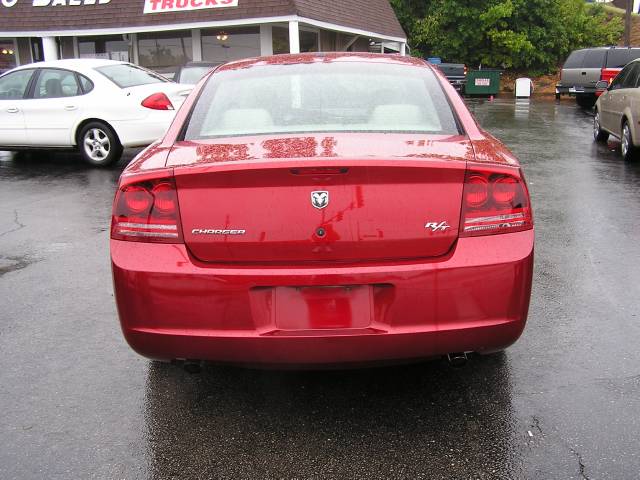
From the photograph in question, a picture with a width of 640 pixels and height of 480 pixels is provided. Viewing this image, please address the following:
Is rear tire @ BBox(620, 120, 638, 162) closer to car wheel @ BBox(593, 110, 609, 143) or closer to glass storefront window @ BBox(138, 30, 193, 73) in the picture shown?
car wheel @ BBox(593, 110, 609, 143)

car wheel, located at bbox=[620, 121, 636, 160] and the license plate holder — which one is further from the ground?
the license plate holder

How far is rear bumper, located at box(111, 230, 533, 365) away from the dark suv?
20.8 metres

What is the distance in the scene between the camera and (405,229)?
2.61 metres

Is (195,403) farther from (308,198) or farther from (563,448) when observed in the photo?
(563,448)

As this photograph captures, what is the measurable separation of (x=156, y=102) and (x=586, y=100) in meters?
17.1

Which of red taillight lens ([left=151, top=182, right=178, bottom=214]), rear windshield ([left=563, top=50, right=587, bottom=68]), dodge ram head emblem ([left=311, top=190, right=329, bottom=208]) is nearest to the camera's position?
dodge ram head emblem ([left=311, top=190, right=329, bottom=208])

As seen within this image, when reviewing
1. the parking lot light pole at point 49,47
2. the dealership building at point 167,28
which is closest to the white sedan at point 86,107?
the dealership building at point 167,28

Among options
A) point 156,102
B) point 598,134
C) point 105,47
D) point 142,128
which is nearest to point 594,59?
point 598,134

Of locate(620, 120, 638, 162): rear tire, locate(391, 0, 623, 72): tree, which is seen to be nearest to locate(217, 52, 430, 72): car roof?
locate(620, 120, 638, 162): rear tire

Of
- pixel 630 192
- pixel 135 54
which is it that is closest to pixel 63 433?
pixel 630 192

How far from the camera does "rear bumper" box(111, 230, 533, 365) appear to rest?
260 centimetres

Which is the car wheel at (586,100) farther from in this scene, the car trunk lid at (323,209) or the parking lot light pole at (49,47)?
the car trunk lid at (323,209)

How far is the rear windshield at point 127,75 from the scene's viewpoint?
991 centimetres

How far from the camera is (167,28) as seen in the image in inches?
778
